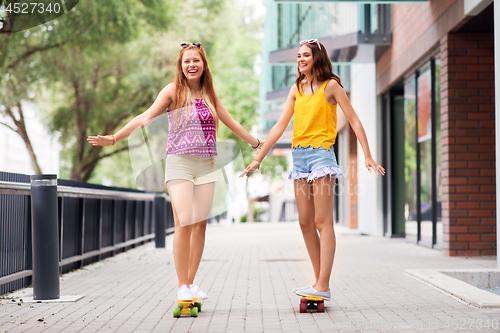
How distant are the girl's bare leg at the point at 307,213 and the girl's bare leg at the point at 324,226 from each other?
55mm

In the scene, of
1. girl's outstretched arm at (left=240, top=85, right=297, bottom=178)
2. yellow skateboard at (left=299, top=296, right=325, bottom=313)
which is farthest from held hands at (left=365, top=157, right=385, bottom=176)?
yellow skateboard at (left=299, top=296, right=325, bottom=313)

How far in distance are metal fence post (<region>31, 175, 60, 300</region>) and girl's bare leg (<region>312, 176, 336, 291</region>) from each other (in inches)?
97.0

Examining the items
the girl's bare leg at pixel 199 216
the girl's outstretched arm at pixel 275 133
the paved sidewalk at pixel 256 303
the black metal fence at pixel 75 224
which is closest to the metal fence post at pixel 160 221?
the black metal fence at pixel 75 224

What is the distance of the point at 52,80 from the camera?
2106cm

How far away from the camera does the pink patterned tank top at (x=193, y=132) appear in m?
4.66

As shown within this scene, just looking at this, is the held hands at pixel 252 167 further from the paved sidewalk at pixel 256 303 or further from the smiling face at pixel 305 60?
the paved sidewalk at pixel 256 303

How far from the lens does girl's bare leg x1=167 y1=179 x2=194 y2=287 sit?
15.3 ft

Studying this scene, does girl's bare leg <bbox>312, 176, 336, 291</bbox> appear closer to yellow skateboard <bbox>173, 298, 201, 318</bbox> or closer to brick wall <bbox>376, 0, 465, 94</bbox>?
yellow skateboard <bbox>173, 298, 201, 318</bbox>

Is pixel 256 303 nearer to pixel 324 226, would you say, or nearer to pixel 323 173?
pixel 324 226

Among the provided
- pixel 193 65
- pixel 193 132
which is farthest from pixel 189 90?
pixel 193 132

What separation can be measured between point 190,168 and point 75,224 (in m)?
4.16

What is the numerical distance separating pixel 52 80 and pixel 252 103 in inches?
677

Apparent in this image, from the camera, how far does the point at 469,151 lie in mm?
9539

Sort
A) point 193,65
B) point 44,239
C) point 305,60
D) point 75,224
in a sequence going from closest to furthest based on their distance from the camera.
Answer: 1. point 193,65
2. point 305,60
3. point 44,239
4. point 75,224
